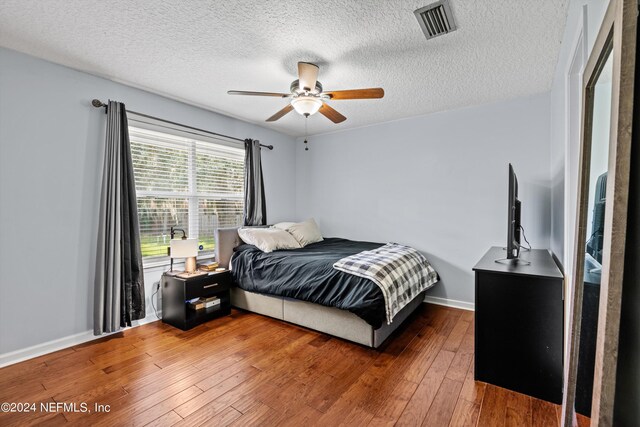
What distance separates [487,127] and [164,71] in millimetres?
3442

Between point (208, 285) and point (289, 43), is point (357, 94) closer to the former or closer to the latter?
point (289, 43)

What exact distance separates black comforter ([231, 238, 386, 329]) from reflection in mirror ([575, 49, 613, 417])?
1.29m

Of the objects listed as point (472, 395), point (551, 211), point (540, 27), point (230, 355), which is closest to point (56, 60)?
point (230, 355)

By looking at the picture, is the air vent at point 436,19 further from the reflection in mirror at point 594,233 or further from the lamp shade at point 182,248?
the lamp shade at point 182,248

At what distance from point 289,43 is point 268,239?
2121 millimetres

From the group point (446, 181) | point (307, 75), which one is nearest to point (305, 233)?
point (446, 181)

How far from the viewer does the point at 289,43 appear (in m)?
2.16

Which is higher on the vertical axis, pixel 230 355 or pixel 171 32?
pixel 171 32

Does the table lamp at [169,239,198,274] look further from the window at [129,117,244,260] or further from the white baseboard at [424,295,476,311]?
the white baseboard at [424,295,476,311]

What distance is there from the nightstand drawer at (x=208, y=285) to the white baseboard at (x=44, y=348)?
2.76ft

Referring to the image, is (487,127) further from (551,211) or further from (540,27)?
(540,27)

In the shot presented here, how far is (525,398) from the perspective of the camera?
1802 mm

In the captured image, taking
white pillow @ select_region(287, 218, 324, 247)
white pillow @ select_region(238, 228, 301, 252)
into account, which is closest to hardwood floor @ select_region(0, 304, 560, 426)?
white pillow @ select_region(238, 228, 301, 252)

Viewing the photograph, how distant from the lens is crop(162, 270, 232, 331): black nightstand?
9.44ft
